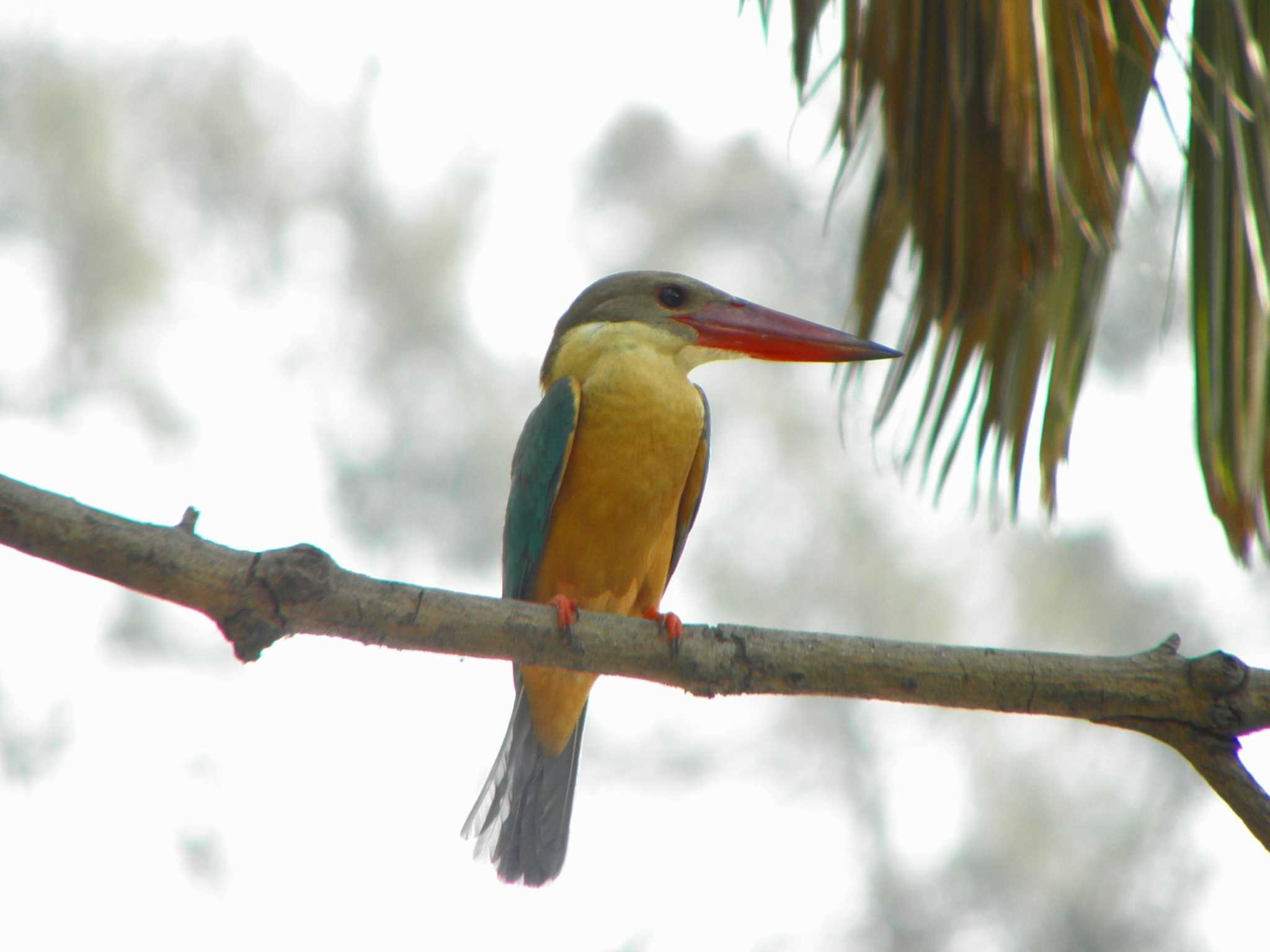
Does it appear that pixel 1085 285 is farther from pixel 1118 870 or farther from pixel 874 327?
pixel 1118 870

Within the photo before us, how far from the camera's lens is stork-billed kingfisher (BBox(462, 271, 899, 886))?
12.4 feet

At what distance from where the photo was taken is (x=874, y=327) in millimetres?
3586

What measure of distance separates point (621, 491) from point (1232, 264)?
1739 millimetres

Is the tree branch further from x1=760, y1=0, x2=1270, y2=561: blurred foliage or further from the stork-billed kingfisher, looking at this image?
the stork-billed kingfisher

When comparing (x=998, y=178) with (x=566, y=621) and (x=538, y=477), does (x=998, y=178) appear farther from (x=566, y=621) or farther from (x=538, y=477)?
(x=538, y=477)

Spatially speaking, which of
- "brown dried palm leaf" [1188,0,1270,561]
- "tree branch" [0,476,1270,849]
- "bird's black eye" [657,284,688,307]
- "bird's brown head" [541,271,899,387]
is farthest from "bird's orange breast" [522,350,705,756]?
"brown dried palm leaf" [1188,0,1270,561]

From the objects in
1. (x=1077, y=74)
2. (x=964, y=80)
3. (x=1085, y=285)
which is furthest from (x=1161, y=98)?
(x=1085, y=285)

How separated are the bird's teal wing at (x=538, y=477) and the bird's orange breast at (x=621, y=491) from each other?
36 millimetres

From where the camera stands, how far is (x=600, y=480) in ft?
12.4

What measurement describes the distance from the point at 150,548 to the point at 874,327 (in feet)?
7.05

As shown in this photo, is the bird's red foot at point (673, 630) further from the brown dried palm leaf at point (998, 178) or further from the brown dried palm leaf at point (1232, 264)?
the brown dried palm leaf at point (1232, 264)

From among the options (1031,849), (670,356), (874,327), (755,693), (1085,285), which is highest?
(1031,849)

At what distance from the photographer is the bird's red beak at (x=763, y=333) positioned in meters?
3.89

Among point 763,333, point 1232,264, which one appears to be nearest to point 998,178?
point 1232,264
